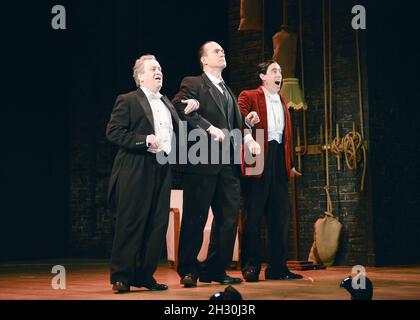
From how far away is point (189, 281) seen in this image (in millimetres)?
5934

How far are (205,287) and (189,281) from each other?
0.39ft

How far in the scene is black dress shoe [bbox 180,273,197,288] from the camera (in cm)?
593

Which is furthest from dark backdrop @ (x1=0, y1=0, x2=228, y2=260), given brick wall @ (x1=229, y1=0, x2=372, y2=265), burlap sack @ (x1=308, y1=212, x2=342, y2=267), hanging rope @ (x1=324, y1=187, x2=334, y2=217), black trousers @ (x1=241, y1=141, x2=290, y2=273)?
black trousers @ (x1=241, y1=141, x2=290, y2=273)

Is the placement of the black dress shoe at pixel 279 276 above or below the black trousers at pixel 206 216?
below

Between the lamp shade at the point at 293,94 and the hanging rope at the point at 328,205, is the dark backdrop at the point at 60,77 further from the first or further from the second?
the hanging rope at the point at 328,205

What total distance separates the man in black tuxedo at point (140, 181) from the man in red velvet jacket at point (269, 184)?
891mm

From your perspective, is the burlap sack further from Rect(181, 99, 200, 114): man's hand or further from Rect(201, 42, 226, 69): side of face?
→ Rect(181, 99, 200, 114): man's hand

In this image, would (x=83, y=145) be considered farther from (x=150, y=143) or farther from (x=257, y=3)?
(x=150, y=143)

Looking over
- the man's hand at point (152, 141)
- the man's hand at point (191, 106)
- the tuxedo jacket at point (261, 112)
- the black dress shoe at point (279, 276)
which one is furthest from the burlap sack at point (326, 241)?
the man's hand at point (152, 141)

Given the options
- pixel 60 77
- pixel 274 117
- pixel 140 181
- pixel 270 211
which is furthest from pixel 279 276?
pixel 60 77

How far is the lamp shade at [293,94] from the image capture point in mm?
7891

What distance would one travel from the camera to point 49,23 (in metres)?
10.4

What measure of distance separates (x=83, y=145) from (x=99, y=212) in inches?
35.3

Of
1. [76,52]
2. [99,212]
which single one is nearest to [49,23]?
[76,52]
